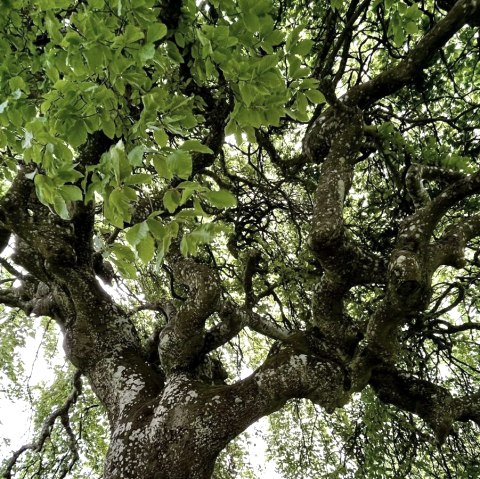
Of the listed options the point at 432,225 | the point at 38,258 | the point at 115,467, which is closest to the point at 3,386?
the point at 38,258

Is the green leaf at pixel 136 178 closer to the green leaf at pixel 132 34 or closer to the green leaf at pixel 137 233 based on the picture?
the green leaf at pixel 137 233

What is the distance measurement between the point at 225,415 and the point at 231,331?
1116mm

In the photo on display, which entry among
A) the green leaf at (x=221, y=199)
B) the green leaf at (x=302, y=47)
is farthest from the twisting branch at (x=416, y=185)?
the green leaf at (x=221, y=199)

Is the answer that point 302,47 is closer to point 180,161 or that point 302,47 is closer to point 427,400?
point 180,161

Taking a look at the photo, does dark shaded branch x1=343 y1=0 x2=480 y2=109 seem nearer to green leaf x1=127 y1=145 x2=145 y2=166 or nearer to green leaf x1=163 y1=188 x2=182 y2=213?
green leaf x1=163 y1=188 x2=182 y2=213

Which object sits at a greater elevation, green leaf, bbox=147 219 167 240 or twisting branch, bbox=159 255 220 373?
twisting branch, bbox=159 255 220 373

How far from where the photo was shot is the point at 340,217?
369 centimetres

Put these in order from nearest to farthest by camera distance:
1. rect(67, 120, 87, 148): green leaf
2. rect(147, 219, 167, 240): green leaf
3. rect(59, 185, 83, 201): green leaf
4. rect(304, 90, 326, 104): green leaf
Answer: rect(147, 219, 167, 240): green leaf
rect(59, 185, 83, 201): green leaf
rect(67, 120, 87, 148): green leaf
rect(304, 90, 326, 104): green leaf

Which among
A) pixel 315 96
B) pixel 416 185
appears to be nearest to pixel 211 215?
pixel 315 96

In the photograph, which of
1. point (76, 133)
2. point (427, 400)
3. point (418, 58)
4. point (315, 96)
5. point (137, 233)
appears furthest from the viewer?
point (427, 400)

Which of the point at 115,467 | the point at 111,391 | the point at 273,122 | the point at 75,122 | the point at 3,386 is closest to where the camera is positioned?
the point at 75,122

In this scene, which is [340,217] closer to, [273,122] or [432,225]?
[432,225]

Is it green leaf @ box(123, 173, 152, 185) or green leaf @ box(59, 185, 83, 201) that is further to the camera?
green leaf @ box(59, 185, 83, 201)

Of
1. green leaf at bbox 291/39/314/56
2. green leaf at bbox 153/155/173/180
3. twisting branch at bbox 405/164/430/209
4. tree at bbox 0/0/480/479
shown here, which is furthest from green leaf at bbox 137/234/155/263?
twisting branch at bbox 405/164/430/209
